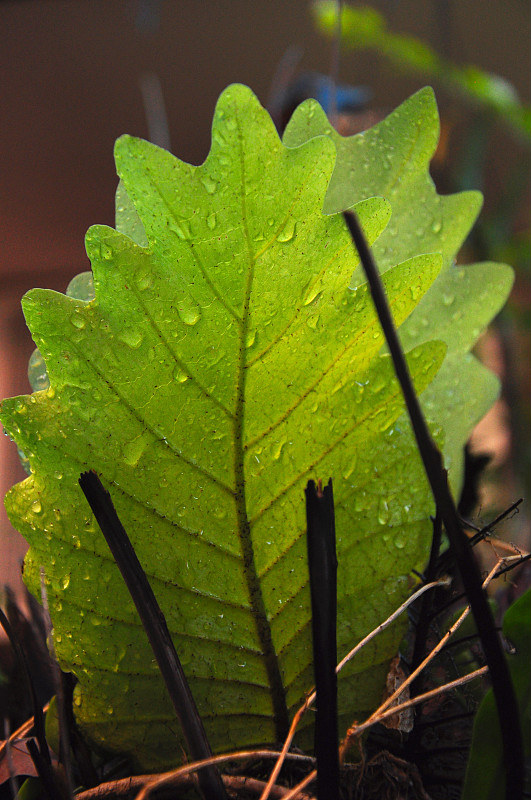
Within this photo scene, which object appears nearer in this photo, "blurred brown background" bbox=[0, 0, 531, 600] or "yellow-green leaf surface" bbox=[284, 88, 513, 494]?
"yellow-green leaf surface" bbox=[284, 88, 513, 494]

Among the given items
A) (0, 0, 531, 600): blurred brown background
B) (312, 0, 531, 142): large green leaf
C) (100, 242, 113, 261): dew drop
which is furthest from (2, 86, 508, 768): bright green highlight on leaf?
(0, 0, 531, 600): blurred brown background

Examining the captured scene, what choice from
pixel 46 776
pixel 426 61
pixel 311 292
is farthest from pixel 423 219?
pixel 426 61

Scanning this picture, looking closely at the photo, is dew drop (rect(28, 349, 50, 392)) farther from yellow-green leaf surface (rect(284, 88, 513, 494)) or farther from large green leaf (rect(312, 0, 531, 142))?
large green leaf (rect(312, 0, 531, 142))

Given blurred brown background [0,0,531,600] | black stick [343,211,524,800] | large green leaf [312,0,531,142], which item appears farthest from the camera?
blurred brown background [0,0,531,600]

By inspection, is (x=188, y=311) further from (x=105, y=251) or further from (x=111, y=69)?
(x=111, y=69)

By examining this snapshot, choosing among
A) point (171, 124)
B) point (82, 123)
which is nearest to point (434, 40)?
point (171, 124)
